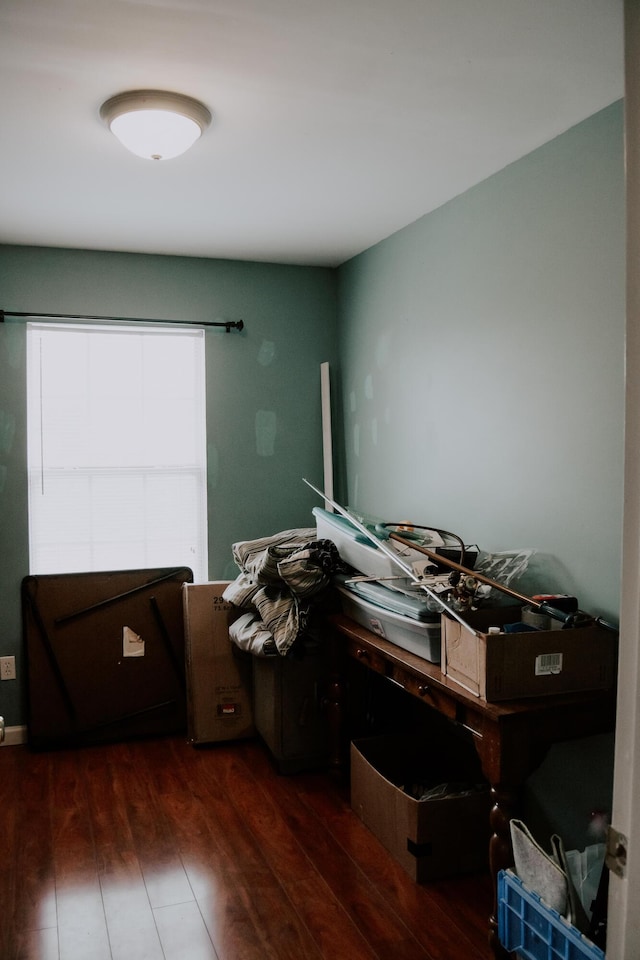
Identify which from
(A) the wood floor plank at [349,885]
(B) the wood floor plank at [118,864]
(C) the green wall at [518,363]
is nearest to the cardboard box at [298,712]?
(A) the wood floor plank at [349,885]

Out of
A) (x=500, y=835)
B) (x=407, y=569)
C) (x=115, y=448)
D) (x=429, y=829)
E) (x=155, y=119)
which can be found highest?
(x=155, y=119)

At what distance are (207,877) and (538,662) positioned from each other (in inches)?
54.4

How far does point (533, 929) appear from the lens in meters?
1.96

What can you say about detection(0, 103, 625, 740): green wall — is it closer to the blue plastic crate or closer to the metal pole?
the metal pole

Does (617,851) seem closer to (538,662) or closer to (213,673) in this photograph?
(538,662)

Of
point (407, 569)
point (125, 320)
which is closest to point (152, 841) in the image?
point (407, 569)

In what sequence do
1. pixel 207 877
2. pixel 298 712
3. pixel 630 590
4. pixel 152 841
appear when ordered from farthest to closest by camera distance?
pixel 298 712 < pixel 152 841 < pixel 207 877 < pixel 630 590

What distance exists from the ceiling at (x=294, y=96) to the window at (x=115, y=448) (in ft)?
2.35

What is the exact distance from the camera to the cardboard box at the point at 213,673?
3.88 metres

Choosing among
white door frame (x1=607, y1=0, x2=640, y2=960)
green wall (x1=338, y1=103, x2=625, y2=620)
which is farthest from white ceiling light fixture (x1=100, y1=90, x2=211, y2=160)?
white door frame (x1=607, y1=0, x2=640, y2=960)

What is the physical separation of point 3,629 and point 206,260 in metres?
2.13

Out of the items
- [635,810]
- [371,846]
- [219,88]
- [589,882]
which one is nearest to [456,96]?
[219,88]

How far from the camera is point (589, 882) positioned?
2.10m

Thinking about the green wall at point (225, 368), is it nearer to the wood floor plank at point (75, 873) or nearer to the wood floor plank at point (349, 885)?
the wood floor plank at point (75, 873)
